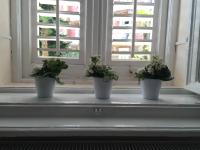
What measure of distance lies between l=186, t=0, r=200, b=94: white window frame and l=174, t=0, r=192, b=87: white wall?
8cm

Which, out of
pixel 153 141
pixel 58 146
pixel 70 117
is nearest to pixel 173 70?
pixel 153 141

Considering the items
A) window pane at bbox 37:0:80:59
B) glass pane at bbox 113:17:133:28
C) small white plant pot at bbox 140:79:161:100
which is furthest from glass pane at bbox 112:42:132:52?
small white plant pot at bbox 140:79:161:100

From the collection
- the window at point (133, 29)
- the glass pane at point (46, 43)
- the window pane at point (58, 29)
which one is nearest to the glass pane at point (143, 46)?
the window at point (133, 29)

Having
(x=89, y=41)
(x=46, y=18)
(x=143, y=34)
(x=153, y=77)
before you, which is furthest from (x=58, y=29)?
(x=153, y=77)

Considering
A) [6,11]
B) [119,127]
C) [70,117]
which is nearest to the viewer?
[119,127]

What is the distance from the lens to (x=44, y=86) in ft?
3.50

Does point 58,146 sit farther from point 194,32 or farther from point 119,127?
point 194,32

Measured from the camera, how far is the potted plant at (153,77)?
3.56ft

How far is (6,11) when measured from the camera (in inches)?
48.1

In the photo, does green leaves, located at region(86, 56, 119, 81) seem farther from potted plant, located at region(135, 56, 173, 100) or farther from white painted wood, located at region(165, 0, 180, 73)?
white painted wood, located at region(165, 0, 180, 73)

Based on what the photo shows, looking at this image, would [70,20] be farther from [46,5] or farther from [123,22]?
[123,22]

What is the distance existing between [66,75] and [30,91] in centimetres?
26

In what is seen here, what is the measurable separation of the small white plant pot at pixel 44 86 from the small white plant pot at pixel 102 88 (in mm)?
226

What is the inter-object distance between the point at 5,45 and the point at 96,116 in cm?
69
